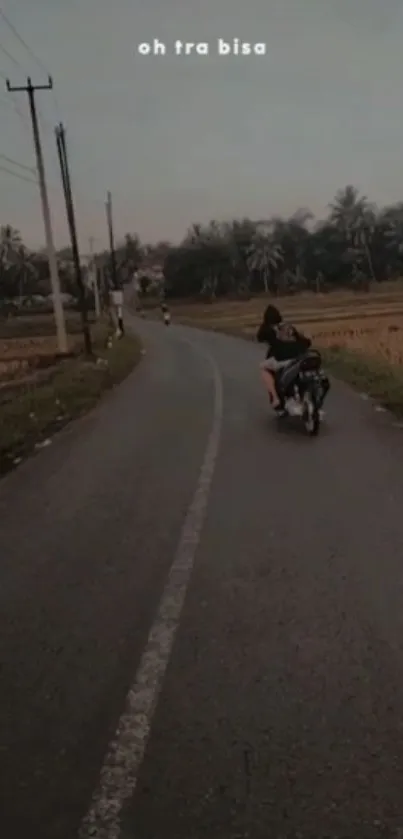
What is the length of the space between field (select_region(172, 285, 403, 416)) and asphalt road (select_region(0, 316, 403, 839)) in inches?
317

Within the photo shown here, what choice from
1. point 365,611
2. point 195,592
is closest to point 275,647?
point 365,611

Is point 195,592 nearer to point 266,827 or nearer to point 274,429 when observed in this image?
point 266,827

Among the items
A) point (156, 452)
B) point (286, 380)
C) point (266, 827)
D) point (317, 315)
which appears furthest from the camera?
point (317, 315)

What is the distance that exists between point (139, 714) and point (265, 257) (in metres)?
132

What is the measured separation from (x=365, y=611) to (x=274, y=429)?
31.2 feet

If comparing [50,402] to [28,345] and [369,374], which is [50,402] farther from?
[28,345]

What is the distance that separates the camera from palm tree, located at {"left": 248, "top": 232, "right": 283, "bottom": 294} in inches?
5285

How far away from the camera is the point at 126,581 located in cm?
665

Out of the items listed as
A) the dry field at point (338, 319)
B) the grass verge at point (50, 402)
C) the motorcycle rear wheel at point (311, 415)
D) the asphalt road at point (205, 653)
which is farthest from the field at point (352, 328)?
the asphalt road at point (205, 653)

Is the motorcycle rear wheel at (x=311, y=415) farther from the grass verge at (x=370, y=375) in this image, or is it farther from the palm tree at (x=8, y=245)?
the palm tree at (x=8, y=245)

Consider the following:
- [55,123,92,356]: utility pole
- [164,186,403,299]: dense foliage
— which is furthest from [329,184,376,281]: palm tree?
[55,123,92,356]: utility pole

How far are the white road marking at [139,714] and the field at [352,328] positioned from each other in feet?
34.0

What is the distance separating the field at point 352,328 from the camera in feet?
75.3

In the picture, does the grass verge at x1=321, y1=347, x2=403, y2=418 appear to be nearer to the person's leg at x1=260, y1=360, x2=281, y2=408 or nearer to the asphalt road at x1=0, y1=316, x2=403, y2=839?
the person's leg at x1=260, y1=360, x2=281, y2=408
